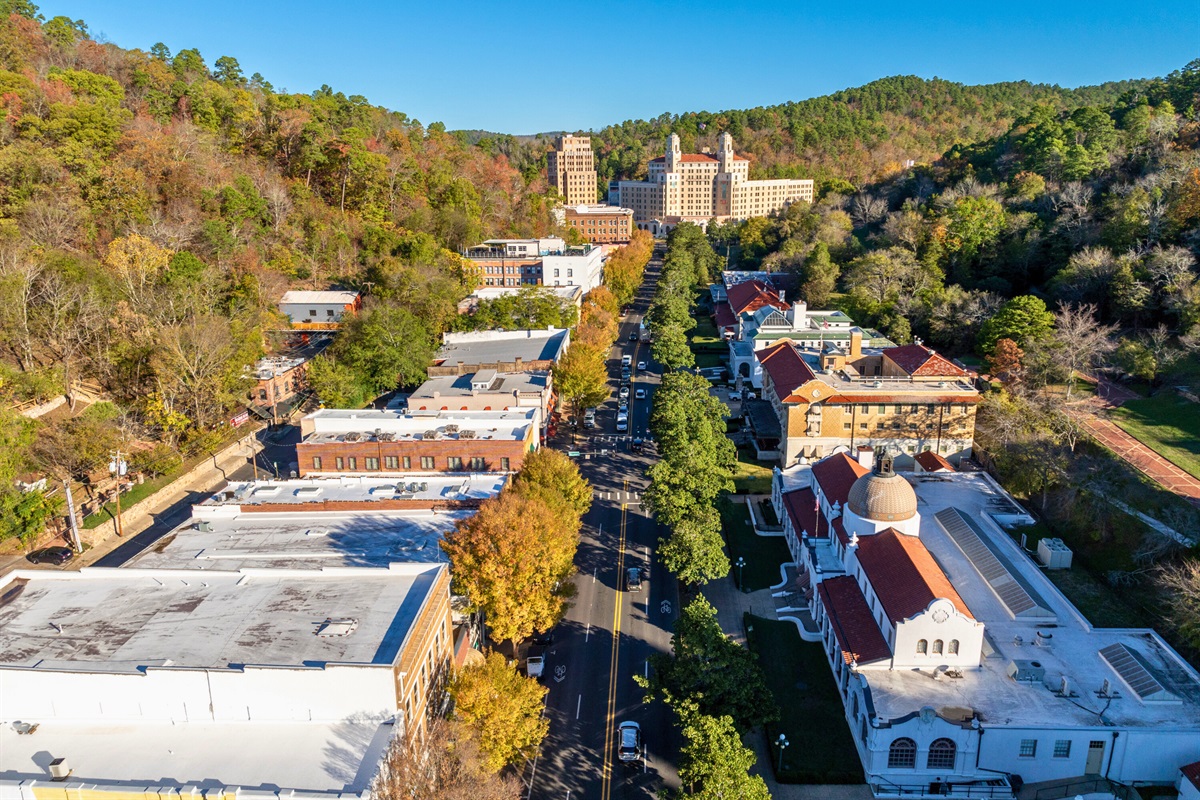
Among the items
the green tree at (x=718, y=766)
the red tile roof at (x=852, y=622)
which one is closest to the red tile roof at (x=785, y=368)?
the red tile roof at (x=852, y=622)

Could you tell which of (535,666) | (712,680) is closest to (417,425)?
Answer: (535,666)

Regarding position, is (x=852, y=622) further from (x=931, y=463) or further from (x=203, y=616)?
(x=203, y=616)

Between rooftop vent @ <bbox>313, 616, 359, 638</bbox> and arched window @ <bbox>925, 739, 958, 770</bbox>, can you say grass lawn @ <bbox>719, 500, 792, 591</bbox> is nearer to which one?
arched window @ <bbox>925, 739, 958, 770</bbox>

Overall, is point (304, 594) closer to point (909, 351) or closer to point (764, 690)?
point (764, 690)

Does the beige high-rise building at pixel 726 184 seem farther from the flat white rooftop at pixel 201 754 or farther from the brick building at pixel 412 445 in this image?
the flat white rooftop at pixel 201 754

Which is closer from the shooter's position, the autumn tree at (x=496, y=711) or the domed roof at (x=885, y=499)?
the autumn tree at (x=496, y=711)

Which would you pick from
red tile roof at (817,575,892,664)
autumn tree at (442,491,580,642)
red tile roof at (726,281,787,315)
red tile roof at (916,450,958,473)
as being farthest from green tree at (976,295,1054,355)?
autumn tree at (442,491,580,642)

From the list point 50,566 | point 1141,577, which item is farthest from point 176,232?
point 1141,577
